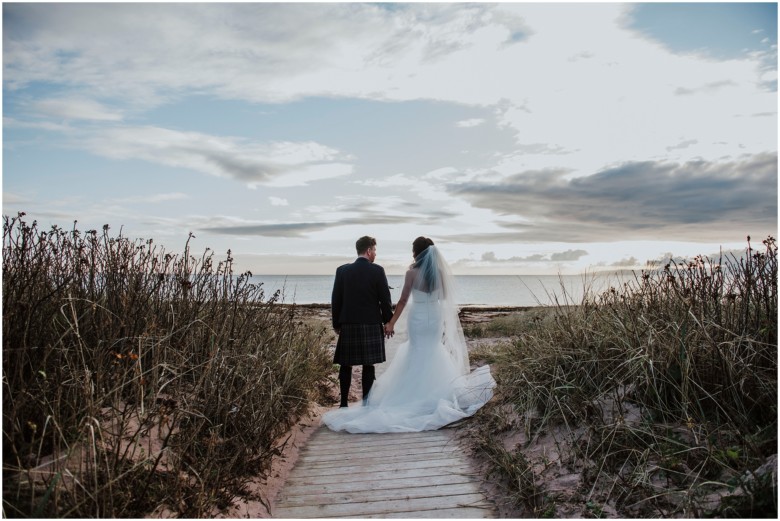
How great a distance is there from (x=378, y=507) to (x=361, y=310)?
3442 mm

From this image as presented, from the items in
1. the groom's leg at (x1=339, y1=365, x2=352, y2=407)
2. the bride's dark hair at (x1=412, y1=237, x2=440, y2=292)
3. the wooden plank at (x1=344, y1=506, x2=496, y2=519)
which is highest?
the bride's dark hair at (x1=412, y1=237, x2=440, y2=292)

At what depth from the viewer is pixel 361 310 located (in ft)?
24.0

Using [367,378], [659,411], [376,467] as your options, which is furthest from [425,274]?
[659,411]

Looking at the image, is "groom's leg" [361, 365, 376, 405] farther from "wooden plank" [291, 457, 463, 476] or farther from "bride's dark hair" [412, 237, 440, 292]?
"wooden plank" [291, 457, 463, 476]

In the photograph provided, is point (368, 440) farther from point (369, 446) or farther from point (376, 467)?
point (376, 467)

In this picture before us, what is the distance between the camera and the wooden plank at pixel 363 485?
Result: 175 inches

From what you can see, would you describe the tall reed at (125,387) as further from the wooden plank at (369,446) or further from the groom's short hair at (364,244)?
the groom's short hair at (364,244)

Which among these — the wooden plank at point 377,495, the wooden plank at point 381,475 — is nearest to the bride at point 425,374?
the wooden plank at point 381,475

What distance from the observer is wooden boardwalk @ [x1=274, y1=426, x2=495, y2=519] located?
410 cm

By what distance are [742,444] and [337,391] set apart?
6142 millimetres

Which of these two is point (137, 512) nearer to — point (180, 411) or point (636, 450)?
point (180, 411)

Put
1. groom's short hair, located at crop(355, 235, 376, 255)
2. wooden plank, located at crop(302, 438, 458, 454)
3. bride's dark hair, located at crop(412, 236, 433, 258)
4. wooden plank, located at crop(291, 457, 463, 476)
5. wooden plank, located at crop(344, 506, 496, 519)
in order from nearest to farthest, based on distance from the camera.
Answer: wooden plank, located at crop(344, 506, 496, 519)
wooden plank, located at crop(291, 457, 463, 476)
wooden plank, located at crop(302, 438, 458, 454)
groom's short hair, located at crop(355, 235, 376, 255)
bride's dark hair, located at crop(412, 236, 433, 258)

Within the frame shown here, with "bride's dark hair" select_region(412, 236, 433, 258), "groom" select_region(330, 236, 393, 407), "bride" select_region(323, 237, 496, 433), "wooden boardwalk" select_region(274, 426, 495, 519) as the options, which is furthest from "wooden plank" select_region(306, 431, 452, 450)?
"bride's dark hair" select_region(412, 236, 433, 258)

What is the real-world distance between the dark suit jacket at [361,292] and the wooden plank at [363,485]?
291cm
